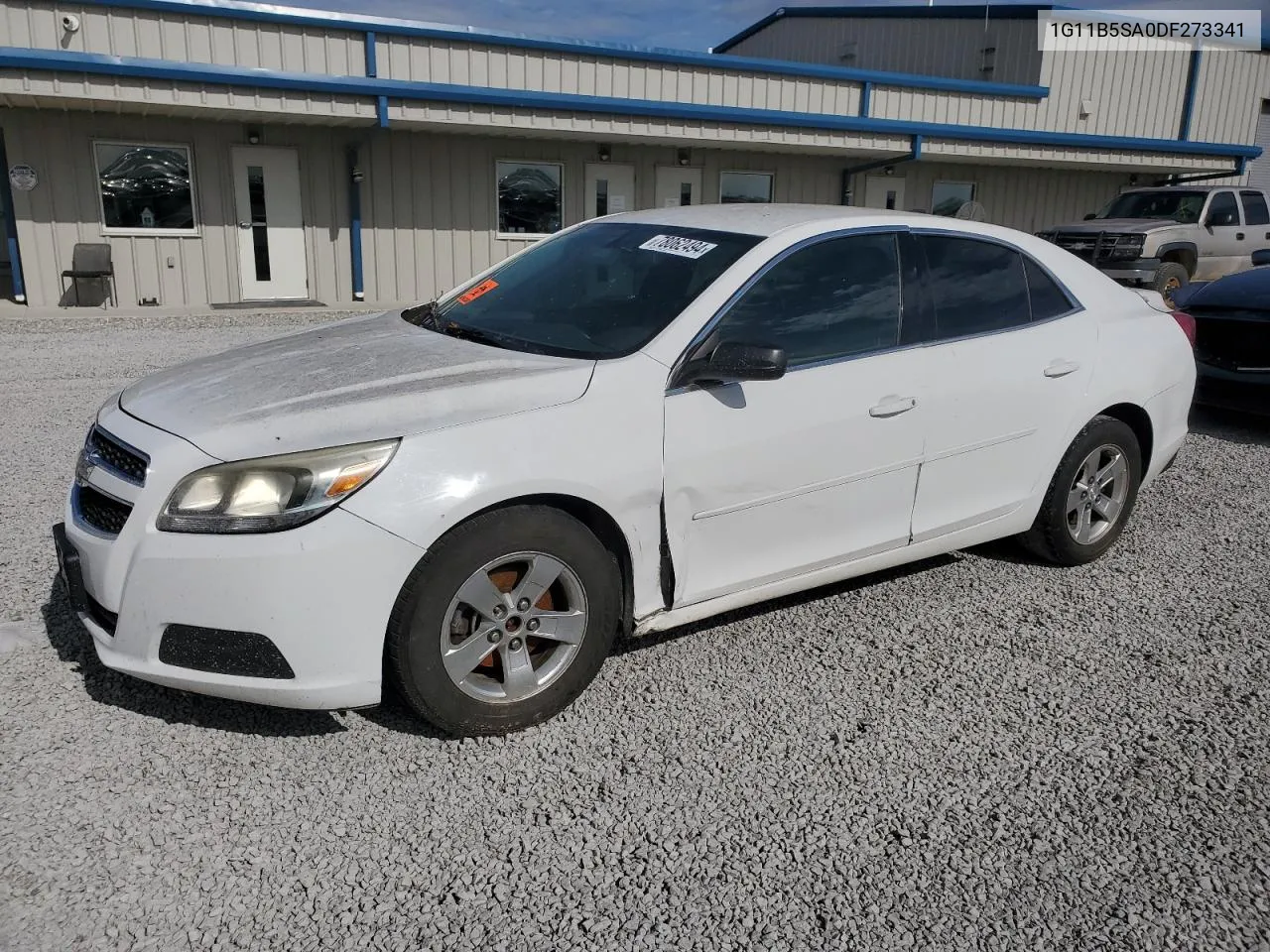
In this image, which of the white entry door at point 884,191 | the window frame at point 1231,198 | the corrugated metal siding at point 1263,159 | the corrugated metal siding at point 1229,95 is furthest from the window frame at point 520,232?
the corrugated metal siding at point 1263,159

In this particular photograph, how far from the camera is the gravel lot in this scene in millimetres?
2459

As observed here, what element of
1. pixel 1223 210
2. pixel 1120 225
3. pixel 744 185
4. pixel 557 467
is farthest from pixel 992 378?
pixel 744 185

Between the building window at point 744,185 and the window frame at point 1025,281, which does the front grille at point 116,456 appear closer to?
the window frame at point 1025,281

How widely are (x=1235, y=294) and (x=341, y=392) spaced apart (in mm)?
7137

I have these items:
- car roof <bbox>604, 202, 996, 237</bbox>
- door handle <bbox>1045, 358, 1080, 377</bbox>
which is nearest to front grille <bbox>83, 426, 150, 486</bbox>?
car roof <bbox>604, 202, 996, 237</bbox>

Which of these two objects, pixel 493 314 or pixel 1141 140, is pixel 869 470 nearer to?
pixel 493 314

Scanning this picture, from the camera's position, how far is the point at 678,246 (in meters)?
3.97

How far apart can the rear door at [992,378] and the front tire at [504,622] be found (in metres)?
1.52

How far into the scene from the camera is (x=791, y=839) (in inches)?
109

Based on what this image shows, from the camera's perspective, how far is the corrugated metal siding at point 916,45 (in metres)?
23.4

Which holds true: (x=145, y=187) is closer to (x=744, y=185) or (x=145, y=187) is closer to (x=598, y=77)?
(x=598, y=77)

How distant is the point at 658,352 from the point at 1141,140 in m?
Result: 21.1

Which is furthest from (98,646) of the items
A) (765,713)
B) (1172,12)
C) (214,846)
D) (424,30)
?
(1172,12)

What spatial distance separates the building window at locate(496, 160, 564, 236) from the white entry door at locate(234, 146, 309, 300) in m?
3.32
